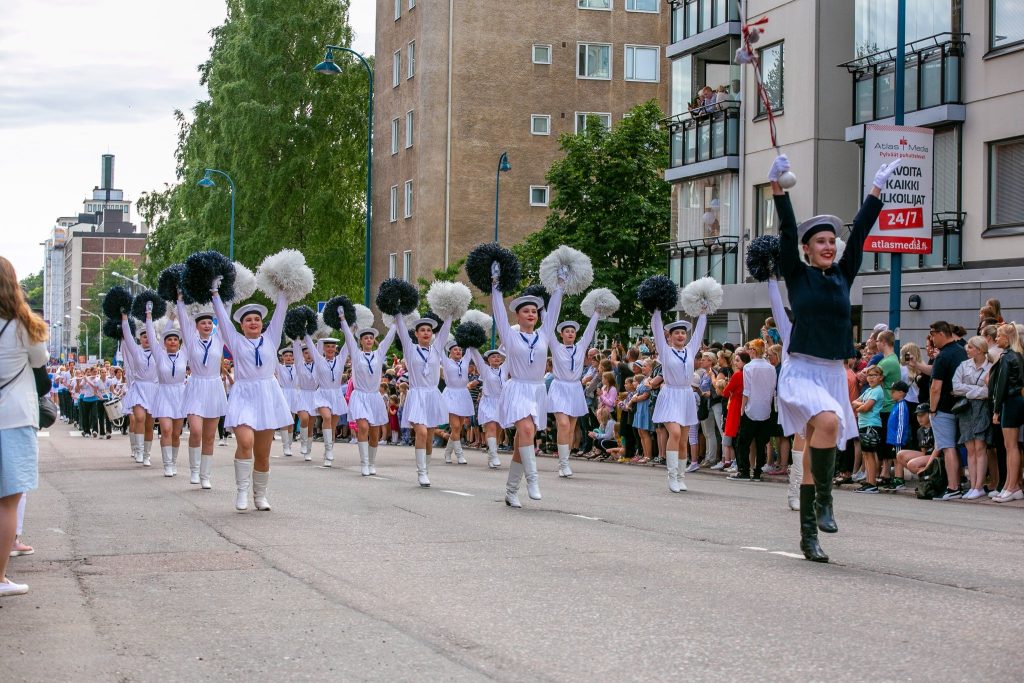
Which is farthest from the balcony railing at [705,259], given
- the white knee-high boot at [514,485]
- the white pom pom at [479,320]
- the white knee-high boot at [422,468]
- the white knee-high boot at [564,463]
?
the white knee-high boot at [514,485]

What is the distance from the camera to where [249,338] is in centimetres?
1400

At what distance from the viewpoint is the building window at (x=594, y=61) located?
197 feet

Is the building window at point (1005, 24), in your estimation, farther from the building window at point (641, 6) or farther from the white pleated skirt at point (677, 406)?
the building window at point (641, 6)

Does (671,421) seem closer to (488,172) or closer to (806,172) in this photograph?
(806,172)

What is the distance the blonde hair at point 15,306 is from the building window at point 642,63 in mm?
54108

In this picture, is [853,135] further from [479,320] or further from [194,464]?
[194,464]

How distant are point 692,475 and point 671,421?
4.87m

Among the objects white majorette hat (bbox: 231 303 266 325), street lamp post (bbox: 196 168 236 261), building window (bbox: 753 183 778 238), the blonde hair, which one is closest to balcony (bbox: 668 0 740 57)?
building window (bbox: 753 183 778 238)

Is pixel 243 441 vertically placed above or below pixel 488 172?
below

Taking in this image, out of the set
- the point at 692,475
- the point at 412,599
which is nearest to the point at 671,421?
the point at 692,475

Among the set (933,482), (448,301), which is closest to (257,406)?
(448,301)

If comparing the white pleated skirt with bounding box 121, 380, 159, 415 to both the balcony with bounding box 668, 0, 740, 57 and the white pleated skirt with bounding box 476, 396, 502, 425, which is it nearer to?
the white pleated skirt with bounding box 476, 396, 502, 425

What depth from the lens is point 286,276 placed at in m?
13.8

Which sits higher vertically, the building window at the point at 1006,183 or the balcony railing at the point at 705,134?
the balcony railing at the point at 705,134
